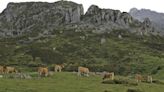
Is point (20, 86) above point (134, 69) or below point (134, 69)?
above

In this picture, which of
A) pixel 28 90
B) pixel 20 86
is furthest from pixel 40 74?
pixel 28 90

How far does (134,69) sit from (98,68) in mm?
18494

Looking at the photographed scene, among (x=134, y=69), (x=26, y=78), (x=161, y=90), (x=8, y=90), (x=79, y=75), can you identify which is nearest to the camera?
(x=8, y=90)

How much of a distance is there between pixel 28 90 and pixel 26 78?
1737 cm

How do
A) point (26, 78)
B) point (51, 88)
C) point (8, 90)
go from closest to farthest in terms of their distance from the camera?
point (8, 90) < point (51, 88) < point (26, 78)

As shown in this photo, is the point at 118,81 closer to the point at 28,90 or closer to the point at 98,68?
the point at 28,90

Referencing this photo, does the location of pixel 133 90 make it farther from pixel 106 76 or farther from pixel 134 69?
pixel 134 69

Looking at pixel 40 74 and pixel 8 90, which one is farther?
pixel 40 74

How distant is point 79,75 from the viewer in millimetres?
72812

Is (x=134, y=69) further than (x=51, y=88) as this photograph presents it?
Yes

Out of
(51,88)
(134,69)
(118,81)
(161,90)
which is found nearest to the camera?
(51,88)

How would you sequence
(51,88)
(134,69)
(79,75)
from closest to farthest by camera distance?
(51,88), (79,75), (134,69)

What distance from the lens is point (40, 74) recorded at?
228 ft

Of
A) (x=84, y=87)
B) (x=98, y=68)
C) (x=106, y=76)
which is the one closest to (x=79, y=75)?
(x=106, y=76)
